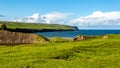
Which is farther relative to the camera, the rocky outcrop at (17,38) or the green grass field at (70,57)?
the rocky outcrop at (17,38)

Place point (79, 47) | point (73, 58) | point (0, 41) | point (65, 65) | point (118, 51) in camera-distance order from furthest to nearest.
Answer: point (0, 41) → point (79, 47) → point (118, 51) → point (73, 58) → point (65, 65)

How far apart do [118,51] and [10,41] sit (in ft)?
105

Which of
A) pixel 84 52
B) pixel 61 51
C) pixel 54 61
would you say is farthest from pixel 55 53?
pixel 54 61

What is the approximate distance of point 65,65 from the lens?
35.3 meters

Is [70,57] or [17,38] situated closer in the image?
[70,57]

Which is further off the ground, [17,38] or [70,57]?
[17,38]

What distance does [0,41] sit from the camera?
71.1m

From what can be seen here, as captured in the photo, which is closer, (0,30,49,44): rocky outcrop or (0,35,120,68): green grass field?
(0,35,120,68): green grass field

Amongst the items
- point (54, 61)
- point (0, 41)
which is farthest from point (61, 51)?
point (0, 41)

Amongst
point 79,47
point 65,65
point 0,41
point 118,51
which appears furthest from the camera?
point 0,41

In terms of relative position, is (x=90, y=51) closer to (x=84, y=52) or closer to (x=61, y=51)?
(x=84, y=52)

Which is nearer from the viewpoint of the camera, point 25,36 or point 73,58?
point 73,58

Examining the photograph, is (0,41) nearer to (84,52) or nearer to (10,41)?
(10,41)

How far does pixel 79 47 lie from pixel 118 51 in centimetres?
651
